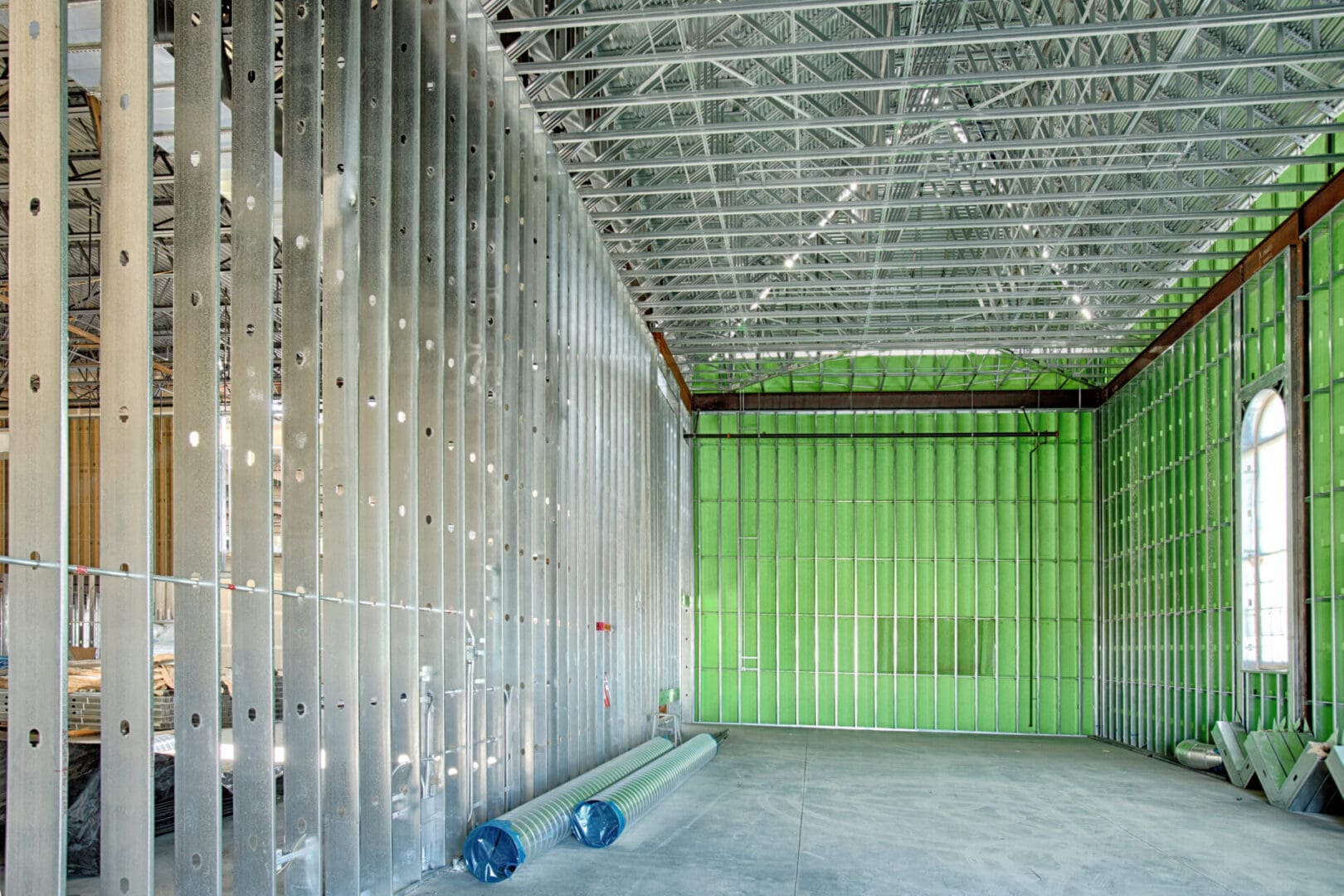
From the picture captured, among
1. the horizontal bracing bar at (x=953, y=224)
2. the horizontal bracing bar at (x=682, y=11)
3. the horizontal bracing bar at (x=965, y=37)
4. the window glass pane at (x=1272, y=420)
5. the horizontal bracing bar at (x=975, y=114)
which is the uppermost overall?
the horizontal bracing bar at (x=682, y=11)

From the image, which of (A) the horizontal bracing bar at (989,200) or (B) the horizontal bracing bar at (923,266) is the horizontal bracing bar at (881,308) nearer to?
(B) the horizontal bracing bar at (923,266)

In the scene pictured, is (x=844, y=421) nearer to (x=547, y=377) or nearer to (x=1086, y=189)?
(x=1086, y=189)

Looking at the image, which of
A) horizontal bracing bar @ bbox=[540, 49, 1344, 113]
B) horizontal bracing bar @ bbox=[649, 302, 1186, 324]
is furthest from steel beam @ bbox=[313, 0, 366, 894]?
horizontal bracing bar @ bbox=[649, 302, 1186, 324]

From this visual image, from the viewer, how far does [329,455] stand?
10.0m

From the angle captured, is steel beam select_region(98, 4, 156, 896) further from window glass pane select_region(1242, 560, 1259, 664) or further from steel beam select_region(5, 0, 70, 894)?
window glass pane select_region(1242, 560, 1259, 664)

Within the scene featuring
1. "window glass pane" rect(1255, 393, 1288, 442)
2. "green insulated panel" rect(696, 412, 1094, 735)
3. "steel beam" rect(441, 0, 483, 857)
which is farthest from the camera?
"green insulated panel" rect(696, 412, 1094, 735)

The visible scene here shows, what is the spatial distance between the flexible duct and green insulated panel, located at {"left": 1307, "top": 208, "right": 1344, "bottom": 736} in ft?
14.7

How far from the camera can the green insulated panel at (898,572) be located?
3359 centimetres

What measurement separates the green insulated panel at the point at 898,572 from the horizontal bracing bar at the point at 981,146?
17131 mm

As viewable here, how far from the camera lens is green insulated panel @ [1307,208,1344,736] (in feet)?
58.6

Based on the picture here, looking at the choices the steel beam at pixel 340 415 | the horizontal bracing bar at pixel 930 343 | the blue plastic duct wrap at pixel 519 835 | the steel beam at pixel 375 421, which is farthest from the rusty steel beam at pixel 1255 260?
the steel beam at pixel 340 415

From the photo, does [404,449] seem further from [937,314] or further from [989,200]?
[937,314]

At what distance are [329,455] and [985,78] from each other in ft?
31.5

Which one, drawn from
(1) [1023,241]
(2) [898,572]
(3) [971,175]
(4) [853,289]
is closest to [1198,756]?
(1) [1023,241]
